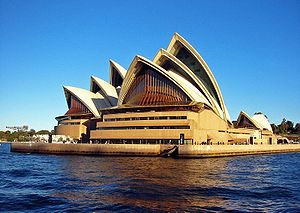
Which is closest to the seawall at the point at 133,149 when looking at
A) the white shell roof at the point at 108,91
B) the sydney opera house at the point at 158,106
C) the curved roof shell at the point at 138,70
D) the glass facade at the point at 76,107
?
the sydney opera house at the point at 158,106

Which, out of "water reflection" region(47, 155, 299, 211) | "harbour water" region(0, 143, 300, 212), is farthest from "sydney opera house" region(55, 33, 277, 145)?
"harbour water" region(0, 143, 300, 212)

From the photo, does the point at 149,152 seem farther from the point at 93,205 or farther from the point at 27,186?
the point at 93,205

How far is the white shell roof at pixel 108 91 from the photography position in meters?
81.3

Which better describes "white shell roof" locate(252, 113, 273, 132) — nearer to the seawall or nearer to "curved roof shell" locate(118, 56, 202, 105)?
the seawall

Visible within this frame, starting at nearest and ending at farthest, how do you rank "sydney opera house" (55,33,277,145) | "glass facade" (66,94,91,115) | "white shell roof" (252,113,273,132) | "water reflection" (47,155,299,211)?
"water reflection" (47,155,299,211)
"sydney opera house" (55,33,277,145)
"glass facade" (66,94,91,115)
"white shell roof" (252,113,273,132)

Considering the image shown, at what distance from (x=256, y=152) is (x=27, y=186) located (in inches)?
2382

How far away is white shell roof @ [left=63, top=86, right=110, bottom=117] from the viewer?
7903cm

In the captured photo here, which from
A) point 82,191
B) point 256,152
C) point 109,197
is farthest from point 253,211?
point 256,152

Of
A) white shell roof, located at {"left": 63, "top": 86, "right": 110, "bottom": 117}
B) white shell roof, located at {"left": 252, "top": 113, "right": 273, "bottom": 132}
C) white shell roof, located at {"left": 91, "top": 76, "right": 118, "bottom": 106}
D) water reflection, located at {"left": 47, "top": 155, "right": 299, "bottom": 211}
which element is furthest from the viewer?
white shell roof, located at {"left": 252, "top": 113, "right": 273, "bottom": 132}

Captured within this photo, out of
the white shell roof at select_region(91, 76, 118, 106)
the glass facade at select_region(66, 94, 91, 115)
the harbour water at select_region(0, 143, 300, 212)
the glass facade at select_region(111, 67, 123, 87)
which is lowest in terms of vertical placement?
the harbour water at select_region(0, 143, 300, 212)

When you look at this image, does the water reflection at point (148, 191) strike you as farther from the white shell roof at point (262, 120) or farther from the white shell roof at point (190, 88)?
the white shell roof at point (262, 120)

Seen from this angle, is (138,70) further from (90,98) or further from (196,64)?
(90,98)

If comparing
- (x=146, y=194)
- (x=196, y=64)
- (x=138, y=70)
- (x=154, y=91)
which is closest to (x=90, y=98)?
(x=138, y=70)

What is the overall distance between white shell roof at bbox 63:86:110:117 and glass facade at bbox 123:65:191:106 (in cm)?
1254
